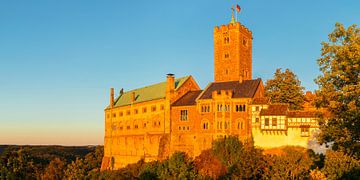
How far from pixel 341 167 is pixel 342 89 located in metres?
6.74

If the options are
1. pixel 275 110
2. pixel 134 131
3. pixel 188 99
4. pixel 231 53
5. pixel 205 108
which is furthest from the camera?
pixel 231 53

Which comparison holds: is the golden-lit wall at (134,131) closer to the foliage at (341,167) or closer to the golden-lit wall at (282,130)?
the golden-lit wall at (282,130)

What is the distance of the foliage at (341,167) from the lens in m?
33.7

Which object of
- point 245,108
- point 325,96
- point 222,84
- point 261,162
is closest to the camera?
point 325,96

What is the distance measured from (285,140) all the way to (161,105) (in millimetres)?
24313

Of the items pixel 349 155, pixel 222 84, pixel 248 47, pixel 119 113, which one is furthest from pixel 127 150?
pixel 349 155

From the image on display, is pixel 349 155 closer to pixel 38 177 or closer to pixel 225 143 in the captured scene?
pixel 225 143

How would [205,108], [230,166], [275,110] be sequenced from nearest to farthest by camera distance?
[230,166] → [275,110] → [205,108]

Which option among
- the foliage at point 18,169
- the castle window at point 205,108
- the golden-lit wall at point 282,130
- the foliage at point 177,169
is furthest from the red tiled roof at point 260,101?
the foliage at point 18,169

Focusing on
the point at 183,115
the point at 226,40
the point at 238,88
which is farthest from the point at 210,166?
the point at 226,40

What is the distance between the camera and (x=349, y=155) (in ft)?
117

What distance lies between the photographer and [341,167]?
33.9 m

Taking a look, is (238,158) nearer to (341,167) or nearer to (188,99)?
(341,167)

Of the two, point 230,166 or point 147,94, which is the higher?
point 147,94
